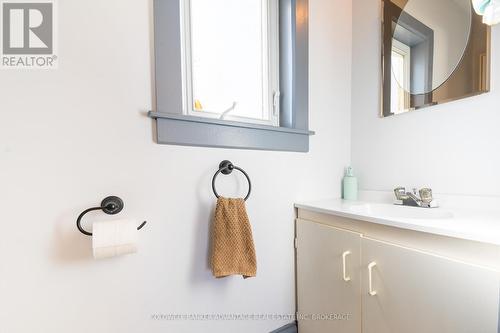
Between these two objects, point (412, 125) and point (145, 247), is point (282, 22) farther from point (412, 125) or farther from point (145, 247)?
point (145, 247)

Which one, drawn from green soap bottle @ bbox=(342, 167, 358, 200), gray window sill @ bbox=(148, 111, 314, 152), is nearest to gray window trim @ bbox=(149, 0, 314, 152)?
gray window sill @ bbox=(148, 111, 314, 152)

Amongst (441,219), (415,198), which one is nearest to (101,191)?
(441,219)

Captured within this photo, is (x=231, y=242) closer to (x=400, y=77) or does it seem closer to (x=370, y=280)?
(x=370, y=280)

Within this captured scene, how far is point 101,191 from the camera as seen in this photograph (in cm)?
72

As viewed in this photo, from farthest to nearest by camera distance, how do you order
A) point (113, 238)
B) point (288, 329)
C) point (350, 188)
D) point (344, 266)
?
point (350, 188)
point (288, 329)
point (344, 266)
point (113, 238)

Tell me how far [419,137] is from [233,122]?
3.06 ft

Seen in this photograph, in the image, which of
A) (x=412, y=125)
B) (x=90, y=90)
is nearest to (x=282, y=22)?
(x=412, y=125)

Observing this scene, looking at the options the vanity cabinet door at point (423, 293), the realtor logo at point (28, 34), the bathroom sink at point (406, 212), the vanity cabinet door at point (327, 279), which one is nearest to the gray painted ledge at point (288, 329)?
the vanity cabinet door at point (327, 279)

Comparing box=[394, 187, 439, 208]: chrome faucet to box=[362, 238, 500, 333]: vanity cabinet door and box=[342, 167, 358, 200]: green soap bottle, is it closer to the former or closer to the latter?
box=[342, 167, 358, 200]: green soap bottle

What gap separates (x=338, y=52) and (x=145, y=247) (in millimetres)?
1486

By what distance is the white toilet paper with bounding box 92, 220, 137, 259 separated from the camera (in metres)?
0.63

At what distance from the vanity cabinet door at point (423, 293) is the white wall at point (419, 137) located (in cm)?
52

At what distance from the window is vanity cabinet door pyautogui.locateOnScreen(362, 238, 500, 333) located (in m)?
0.77

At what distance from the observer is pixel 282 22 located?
1.19 metres
